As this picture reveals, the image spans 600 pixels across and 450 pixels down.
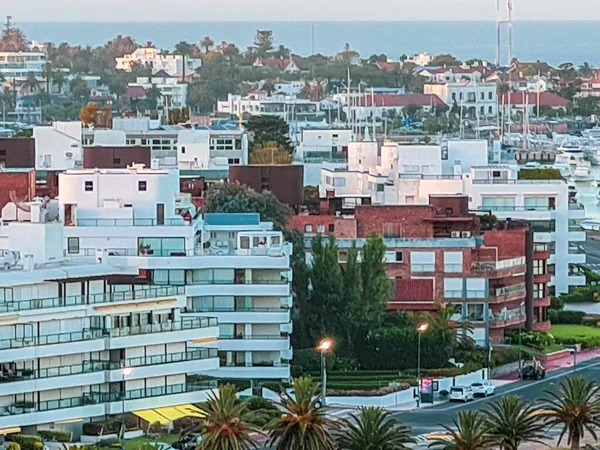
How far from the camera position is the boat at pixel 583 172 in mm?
126812

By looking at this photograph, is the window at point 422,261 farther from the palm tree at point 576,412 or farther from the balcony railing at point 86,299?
the palm tree at point 576,412

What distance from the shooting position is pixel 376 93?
541ft

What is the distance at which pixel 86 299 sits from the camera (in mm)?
48719

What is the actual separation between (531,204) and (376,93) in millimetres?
91670

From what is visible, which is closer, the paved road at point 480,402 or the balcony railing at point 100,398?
the balcony railing at point 100,398

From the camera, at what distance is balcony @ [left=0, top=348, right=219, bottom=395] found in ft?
154

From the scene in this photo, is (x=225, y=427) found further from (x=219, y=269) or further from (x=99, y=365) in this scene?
(x=219, y=269)

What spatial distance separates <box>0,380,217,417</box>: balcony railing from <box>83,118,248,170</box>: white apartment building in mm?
33058

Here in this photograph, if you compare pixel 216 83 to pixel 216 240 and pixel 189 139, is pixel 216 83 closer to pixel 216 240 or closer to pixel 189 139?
pixel 189 139

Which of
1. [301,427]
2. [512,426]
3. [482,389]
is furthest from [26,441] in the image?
[482,389]

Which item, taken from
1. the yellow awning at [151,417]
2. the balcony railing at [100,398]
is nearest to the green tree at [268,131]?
the balcony railing at [100,398]

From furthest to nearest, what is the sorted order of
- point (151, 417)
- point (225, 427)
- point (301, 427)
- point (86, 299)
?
point (86, 299)
point (151, 417)
point (301, 427)
point (225, 427)

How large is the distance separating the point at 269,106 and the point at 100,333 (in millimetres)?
107637

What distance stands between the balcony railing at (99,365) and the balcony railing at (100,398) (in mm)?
467
